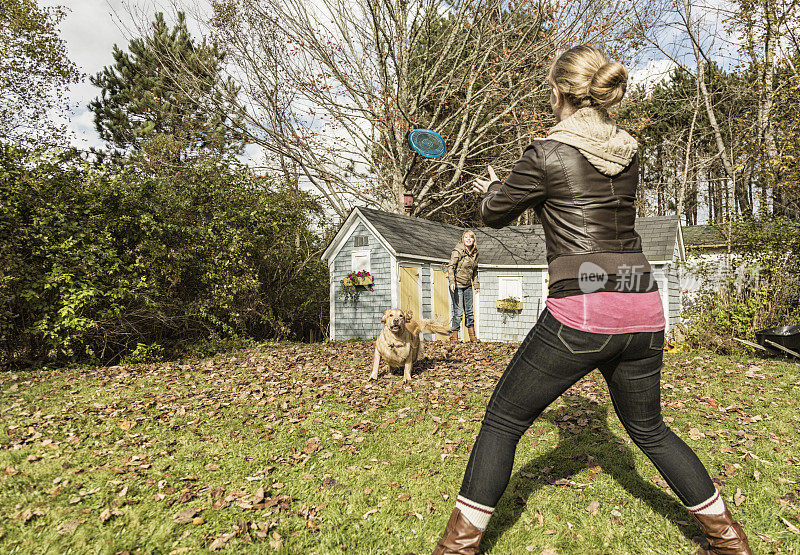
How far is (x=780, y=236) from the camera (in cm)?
968

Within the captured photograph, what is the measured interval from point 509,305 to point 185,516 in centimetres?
1385

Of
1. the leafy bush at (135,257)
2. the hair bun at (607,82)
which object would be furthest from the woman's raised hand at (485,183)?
the leafy bush at (135,257)

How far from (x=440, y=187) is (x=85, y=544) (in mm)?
19356

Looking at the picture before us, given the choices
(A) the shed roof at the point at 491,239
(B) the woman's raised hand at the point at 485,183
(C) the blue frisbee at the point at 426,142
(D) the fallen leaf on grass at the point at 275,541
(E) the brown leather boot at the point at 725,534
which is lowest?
(D) the fallen leaf on grass at the point at 275,541

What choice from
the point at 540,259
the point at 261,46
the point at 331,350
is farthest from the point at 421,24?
the point at 331,350

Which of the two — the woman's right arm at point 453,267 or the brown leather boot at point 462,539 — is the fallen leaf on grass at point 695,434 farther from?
the woman's right arm at point 453,267

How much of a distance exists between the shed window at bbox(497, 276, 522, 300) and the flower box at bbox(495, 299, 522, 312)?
245 millimetres

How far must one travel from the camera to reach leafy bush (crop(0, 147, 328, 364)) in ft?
26.7

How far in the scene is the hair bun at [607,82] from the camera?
2.03m

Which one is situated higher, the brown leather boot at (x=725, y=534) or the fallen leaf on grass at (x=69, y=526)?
the brown leather boot at (x=725, y=534)

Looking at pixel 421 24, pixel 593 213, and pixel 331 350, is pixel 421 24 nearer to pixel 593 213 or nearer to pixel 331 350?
pixel 331 350

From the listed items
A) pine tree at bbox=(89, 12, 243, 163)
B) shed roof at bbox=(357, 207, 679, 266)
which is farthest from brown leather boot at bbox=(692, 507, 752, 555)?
pine tree at bbox=(89, 12, 243, 163)

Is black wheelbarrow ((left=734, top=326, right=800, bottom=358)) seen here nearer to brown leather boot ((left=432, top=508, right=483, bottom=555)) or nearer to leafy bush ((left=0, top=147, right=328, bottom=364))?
brown leather boot ((left=432, top=508, right=483, bottom=555))

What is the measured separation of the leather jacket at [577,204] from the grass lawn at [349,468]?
5.71ft
